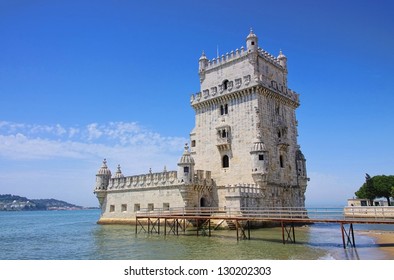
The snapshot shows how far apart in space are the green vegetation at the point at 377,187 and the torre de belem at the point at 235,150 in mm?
28346

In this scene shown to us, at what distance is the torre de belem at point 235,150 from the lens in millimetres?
34219

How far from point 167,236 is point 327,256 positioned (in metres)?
14.5

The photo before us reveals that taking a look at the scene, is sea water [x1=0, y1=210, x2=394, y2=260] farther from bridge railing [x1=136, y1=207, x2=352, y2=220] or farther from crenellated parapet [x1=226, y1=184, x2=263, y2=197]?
crenellated parapet [x1=226, y1=184, x2=263, y2=197]

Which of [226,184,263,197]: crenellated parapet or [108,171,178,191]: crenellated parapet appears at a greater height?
[108,171,178,191]: crenellated parapet

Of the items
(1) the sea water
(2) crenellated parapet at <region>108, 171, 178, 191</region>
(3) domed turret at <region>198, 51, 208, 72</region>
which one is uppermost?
(3) domed turret at <region>198, 51, 208, 72</region>

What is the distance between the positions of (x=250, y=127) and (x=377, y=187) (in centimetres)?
3814

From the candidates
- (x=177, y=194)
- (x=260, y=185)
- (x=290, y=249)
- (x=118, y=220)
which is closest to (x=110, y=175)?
(x=118, y=220)

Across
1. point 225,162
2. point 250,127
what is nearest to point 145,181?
point 225,162

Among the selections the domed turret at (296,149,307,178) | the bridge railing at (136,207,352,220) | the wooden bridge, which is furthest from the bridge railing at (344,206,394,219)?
the domed turret at (296,149,307,178)

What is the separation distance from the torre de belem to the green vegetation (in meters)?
28.3

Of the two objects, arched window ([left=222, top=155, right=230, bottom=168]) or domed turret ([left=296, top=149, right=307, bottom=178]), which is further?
domed turret ([left=296, top=149, right=307, bottom=178])

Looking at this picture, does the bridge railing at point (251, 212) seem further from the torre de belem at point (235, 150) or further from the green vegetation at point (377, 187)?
the green vegetation at point (377, 187)

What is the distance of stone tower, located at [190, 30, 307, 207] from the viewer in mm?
34906
